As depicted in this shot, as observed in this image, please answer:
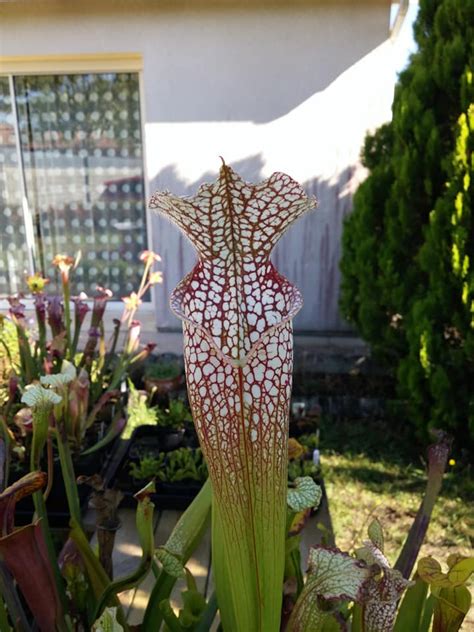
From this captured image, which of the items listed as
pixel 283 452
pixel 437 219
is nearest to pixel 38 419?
pixel 283 452

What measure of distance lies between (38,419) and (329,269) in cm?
356

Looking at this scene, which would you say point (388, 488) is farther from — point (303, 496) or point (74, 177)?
point (74, 177)

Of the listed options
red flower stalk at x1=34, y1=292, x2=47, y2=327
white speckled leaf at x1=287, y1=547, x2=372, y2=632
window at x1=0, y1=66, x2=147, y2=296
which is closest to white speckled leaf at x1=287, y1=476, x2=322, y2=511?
white speckled leaf at x1=287, y1=547, x2=372, y2=632

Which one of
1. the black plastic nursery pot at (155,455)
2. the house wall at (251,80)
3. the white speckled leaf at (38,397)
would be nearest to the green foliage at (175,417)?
the black plastic nursery pot at (155,455)

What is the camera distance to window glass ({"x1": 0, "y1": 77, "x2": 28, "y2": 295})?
446 centimetres

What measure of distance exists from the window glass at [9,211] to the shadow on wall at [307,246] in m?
1.36

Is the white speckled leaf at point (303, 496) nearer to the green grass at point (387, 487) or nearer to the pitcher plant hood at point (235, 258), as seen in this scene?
the pitcher plant hood at point (235, 258)

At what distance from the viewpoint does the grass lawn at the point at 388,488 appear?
2479 mm

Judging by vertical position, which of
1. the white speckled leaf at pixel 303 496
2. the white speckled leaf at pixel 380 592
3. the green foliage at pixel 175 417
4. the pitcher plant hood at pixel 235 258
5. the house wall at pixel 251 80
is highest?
the house wall at pixel 251 80

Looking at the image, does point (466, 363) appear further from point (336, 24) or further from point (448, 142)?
point (336, 24)

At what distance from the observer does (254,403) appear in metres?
0.78

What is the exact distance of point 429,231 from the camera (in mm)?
2932

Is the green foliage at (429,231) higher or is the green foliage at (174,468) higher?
the green foliage at (429,231)

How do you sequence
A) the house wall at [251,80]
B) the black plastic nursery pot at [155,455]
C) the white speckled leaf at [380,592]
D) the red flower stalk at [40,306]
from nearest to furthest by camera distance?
the white speckled leaf at [380,592] < the black plastic nursery pot at [155,455] < the red flower stalk at [40,306] < the house wall at [251,80]
